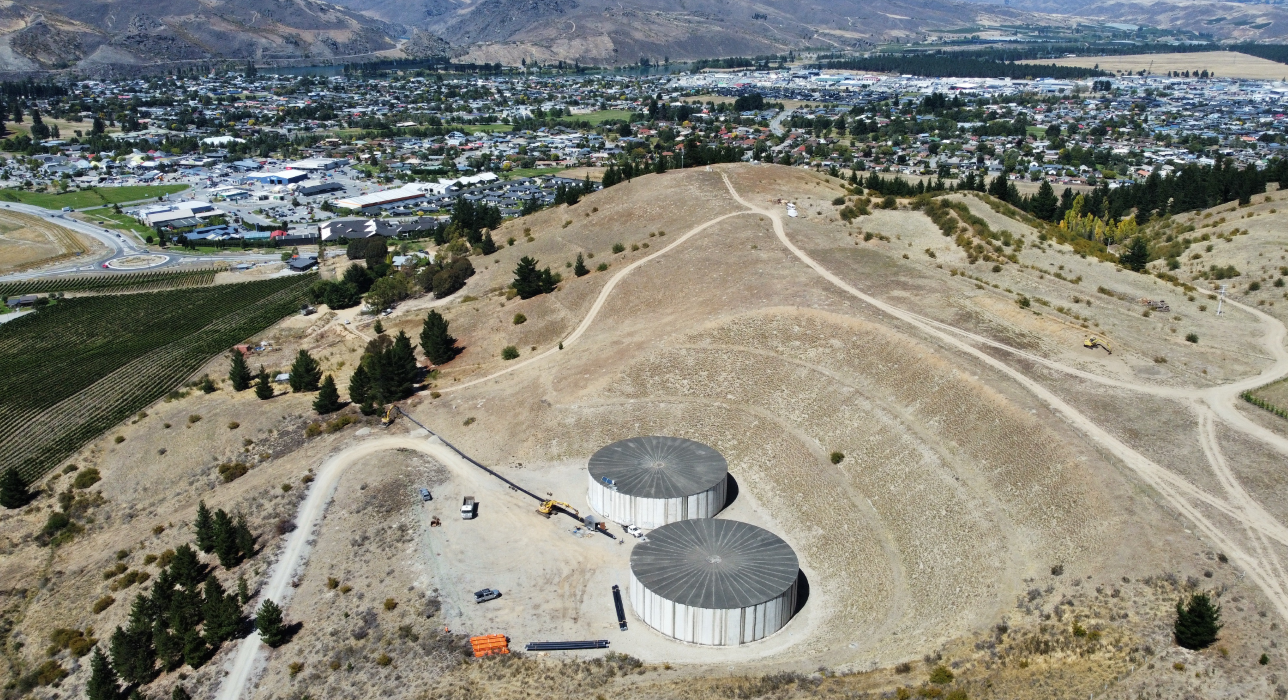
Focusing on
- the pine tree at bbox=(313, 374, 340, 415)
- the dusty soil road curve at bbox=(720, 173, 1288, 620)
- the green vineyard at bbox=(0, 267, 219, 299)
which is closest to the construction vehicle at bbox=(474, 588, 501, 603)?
the pine tree at bbox=(313, 374, 340, 415)

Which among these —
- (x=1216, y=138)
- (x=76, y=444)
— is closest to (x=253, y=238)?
(x=76, y=444)

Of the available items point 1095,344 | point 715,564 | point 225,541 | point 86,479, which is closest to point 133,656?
point 225,541

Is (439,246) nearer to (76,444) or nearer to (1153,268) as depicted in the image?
(76,444)

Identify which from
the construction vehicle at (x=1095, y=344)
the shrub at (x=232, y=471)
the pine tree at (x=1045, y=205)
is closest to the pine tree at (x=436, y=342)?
the shrub at (x=232, y=471)

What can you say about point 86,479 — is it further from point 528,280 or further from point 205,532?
point 528,280

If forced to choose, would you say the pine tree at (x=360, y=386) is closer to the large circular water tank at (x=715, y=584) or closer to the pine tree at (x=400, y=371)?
the pine tree at (x=400, y=371)

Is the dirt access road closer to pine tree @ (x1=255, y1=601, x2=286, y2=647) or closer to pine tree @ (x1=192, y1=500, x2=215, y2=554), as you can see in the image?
pine tree @ (x1=255, y1=601, x2=286, y2=647)
